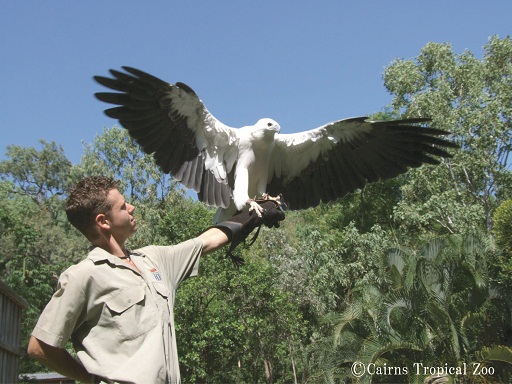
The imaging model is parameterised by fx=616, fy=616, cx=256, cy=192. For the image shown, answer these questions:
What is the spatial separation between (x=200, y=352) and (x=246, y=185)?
13623 mm

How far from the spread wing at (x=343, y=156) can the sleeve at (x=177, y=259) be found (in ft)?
11.4

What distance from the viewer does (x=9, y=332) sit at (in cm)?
1174

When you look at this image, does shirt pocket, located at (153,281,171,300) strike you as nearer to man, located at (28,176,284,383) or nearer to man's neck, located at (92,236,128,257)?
man, located at (28,176,284,383)

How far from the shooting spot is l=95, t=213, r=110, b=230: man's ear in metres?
2.49

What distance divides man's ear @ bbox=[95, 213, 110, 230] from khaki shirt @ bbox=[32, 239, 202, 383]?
12 centimetres

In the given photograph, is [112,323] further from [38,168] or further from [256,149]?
[38,168]

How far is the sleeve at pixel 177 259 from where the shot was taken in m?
2.65

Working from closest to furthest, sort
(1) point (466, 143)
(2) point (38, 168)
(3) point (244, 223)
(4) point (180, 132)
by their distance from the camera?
(3) point (244, 223)
(4) point (180, 132)
(1) point (466, 143)
(2) point (38, 168)

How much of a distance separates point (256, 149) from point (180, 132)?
2.69 feet

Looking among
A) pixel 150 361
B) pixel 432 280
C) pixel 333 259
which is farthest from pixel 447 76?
pixel 150 361

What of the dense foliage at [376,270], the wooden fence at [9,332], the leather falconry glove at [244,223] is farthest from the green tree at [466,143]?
the leather falconry glove at [244,223]

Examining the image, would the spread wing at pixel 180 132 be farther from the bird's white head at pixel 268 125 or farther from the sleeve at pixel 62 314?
the sleeve at pixel 62 314

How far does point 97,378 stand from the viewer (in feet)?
7.45

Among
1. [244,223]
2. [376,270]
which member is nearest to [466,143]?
[376,270]
